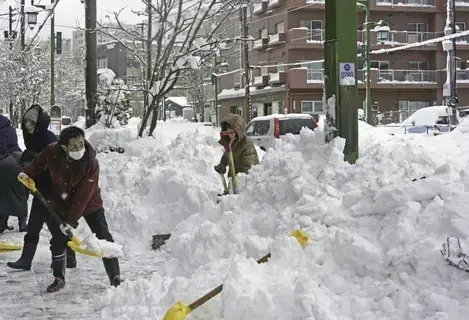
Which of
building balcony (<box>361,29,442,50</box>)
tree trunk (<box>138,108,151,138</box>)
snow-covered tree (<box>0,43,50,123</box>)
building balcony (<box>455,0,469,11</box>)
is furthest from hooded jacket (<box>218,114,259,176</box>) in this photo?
building balcony (<box>455,0,469,11</box>)

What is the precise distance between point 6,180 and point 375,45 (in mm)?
34127

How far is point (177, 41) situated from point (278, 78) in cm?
2655

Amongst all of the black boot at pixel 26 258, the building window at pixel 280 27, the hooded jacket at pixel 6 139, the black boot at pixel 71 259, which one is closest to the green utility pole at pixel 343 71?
the black boot at pixel 71 259

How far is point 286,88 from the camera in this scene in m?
37.4

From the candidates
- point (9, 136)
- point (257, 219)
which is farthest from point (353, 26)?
point (9, 136)

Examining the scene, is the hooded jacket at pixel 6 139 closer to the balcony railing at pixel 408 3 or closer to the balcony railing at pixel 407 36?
the balcony railing at pixel 407 36

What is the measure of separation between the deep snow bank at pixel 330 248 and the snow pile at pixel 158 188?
184 centimetres

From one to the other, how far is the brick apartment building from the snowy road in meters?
31.0

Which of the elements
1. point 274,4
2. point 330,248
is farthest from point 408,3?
point 330,248

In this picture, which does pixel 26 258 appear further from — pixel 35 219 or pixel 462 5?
pixel 462 5

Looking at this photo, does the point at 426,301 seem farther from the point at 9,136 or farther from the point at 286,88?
the point at 286,88

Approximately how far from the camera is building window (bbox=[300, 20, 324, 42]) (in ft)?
124

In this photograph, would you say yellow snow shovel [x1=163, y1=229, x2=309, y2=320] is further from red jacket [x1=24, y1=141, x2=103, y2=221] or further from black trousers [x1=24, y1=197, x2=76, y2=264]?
black trousers [x1=24, y1=197, x2=76, y2=264]

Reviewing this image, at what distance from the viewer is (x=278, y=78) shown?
37.7 metres
